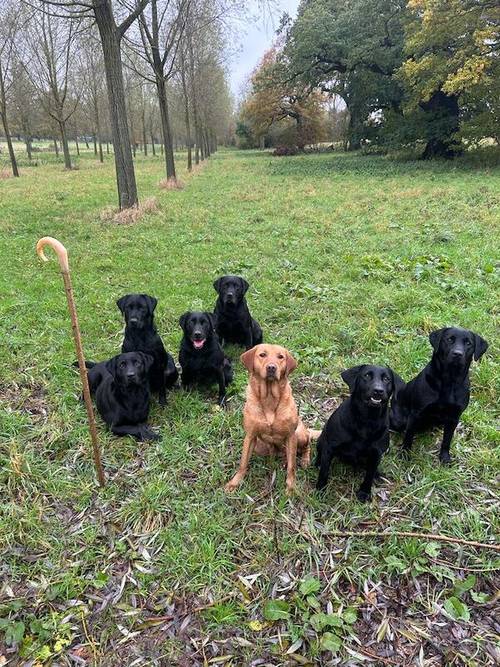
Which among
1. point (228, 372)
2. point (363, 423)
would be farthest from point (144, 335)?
point (363, 423)

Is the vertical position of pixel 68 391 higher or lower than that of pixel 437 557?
higher

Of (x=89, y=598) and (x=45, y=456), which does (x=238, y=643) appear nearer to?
(x=89, y=598)

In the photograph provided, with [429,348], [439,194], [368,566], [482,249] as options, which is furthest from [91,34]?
[368,566]

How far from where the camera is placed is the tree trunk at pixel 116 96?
412 inches

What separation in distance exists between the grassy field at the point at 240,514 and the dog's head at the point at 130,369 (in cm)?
56

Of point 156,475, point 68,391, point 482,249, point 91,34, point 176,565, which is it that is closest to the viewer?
point 176,565

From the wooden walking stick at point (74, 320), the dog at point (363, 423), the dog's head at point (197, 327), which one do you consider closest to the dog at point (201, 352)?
the dog's head at point (197, 327)

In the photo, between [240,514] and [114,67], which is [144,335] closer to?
[240,514]

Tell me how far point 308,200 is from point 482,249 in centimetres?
807

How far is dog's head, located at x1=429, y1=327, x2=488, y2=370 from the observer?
3.20 metres

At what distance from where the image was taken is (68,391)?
4.49 meters

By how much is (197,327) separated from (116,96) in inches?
371

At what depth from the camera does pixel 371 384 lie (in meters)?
2.89

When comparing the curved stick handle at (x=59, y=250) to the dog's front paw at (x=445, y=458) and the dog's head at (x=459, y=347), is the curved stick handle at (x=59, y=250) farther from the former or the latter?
the dog's front paw at (x=445, y=458)
